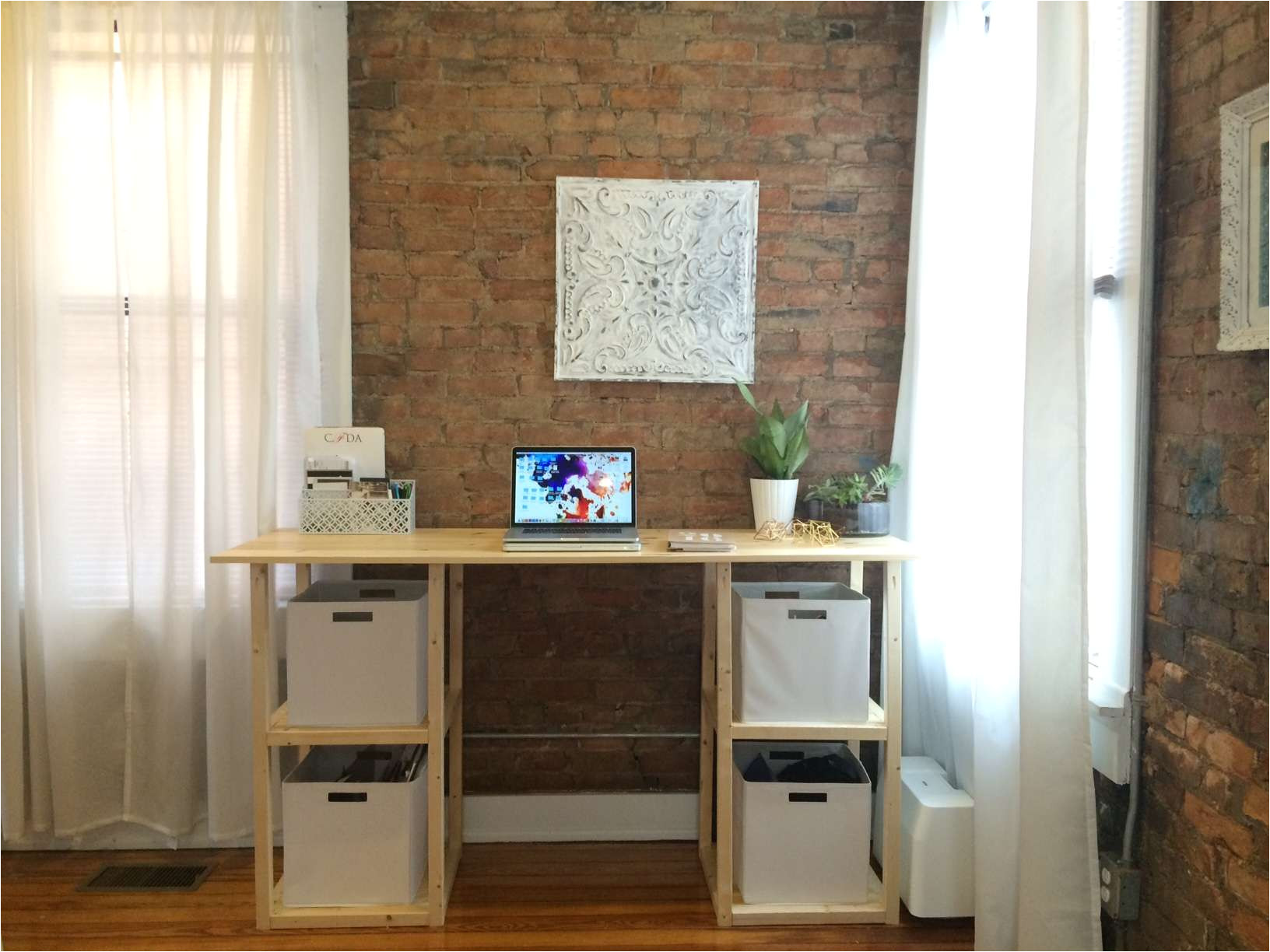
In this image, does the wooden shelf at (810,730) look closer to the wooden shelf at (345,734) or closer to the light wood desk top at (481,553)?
the light wood desk top at (481,553)

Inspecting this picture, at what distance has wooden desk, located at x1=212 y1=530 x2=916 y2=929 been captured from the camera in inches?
96.0

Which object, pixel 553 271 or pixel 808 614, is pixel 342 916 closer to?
pixel 808 614

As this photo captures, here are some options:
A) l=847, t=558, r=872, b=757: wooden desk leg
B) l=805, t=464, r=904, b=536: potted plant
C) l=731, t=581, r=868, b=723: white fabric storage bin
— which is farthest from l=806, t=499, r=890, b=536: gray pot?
l=731, t=581, r=868, b=723: white fabric storage bin

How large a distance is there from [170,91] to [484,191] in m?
0.91

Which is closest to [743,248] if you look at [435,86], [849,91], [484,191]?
[849,91]

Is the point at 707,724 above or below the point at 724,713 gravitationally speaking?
below

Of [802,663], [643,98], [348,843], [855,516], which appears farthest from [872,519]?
[348,843]

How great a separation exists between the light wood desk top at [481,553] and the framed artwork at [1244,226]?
946 mm

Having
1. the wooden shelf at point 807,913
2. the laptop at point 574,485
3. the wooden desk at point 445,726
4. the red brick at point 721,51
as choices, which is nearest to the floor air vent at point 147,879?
the wooden desk at point 445,726

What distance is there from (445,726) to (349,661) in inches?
12.3

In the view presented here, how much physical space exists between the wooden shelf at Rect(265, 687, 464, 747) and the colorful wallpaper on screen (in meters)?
0.63

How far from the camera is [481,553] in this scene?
7.96 ft

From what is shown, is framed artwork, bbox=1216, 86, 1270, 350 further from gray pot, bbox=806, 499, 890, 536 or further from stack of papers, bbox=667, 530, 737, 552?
stack of papers, bbox=667, 530, 737, 552

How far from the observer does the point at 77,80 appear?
2.84 m
